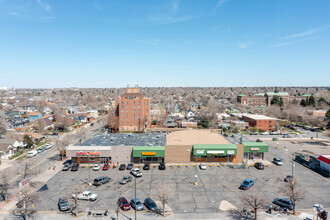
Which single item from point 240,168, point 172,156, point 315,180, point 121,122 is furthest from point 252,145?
point 121,122

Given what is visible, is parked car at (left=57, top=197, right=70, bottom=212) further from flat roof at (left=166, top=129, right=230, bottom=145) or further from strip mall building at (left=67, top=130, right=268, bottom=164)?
flat roof at (left=166, top=129, right=230, bottom=145)

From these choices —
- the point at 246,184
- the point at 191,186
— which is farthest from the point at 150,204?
the point at 246,184

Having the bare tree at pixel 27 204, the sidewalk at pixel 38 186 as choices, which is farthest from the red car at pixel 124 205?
the sidewalk at pixel 38 186

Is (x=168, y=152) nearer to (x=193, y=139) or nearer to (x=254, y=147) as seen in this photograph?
(x=193, y=139)

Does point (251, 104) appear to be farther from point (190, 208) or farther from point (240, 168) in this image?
point (190, 208)

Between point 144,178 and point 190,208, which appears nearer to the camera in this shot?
point 190,208

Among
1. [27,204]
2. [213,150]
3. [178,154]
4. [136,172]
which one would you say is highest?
[213,150]

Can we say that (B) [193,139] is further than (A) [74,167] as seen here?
Yes
